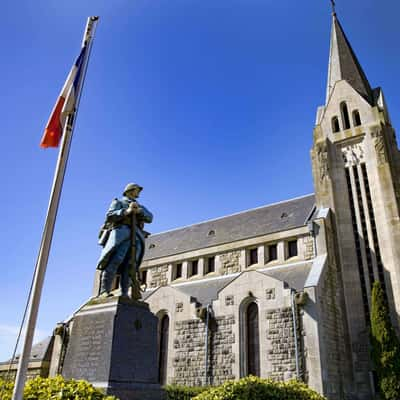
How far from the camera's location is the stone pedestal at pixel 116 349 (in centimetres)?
680

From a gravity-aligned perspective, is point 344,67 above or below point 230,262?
above

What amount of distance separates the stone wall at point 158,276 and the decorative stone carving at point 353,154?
1431 centimetres

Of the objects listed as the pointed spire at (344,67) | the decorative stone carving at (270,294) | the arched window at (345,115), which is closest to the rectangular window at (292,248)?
the decorative stone carving at (270,294)

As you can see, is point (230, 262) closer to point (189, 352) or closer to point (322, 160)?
point (189, 352)

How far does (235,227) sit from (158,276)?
661 centimetres

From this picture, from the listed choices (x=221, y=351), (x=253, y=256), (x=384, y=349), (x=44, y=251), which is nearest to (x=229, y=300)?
(x=221, y=351)

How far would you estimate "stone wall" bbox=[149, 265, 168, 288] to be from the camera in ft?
86.2

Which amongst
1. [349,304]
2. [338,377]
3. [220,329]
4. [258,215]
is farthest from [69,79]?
[258,215]

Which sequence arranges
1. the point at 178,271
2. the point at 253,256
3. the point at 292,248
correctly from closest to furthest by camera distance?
the point at 292,248, the point at 253,256, the point at 178,271

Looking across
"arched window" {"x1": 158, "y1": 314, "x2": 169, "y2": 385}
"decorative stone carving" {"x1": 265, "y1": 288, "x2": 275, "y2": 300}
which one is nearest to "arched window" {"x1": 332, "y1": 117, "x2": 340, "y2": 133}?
"decorative stone carving" {"x1": 265, "y1": 288, "x2": 275, "y2": 300}

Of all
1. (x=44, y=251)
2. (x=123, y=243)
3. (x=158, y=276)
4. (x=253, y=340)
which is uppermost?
(x=158, y=276)

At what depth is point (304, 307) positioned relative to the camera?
672 inches

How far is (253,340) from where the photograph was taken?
1856cm

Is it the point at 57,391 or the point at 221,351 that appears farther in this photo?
the point at 221,351
